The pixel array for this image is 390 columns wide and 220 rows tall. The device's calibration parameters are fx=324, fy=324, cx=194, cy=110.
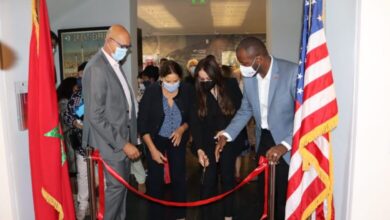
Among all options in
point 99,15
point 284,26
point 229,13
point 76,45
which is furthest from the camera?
point 229,13

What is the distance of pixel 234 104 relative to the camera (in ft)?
9.45

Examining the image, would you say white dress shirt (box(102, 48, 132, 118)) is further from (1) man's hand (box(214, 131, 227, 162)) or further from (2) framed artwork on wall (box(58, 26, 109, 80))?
(2) framed artwork on wall (box(58, 26, 109, 80))

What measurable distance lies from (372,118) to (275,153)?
659 millimetres

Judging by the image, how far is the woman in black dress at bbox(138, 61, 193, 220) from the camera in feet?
9.03

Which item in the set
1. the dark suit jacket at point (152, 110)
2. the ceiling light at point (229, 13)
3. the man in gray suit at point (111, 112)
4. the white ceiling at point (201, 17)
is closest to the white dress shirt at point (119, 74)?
the man in gray suit at point (111, 112)

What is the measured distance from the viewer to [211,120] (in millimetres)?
2777

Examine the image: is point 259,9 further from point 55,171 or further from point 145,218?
point 55,171

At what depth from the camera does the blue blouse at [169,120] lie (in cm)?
280

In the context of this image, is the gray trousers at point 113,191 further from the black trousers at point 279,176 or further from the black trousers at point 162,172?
the black trousers at point 279,176

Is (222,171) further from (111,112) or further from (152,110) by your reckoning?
(111,112)

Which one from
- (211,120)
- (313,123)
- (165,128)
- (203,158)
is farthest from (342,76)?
(165,128)

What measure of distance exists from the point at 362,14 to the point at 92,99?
179 centimetres

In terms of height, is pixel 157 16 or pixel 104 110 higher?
pixel 157 16

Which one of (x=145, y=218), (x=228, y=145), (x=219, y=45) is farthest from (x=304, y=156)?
(x=219, y=45)
